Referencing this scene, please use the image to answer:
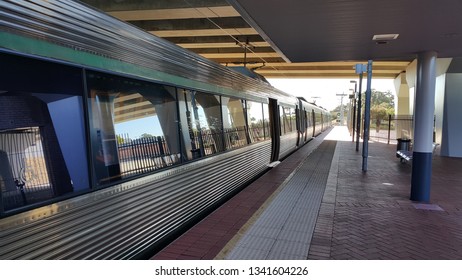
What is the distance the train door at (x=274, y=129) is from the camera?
1210cm

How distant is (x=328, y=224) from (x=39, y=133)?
410cm

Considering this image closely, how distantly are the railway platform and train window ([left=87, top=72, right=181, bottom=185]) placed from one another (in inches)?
43.5

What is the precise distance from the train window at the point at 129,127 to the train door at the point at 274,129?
24.0ft

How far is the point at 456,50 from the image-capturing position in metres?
6.82

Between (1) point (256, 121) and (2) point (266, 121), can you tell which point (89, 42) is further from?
(2) point (266, 121)

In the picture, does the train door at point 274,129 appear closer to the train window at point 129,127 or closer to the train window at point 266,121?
the train window at point 266,121

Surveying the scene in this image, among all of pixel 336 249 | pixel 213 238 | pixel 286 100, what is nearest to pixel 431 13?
pixel 336 249

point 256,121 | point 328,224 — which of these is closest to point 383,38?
point 328,224

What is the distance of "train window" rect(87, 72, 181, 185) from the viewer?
346 cm

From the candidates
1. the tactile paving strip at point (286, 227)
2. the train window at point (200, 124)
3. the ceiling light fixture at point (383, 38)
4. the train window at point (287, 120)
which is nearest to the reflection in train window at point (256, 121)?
the tactile paving strip at point (286, 227)

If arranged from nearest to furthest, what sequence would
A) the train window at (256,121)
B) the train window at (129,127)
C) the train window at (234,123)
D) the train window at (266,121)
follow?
the train window at (129,127), the train window at (234,123), the train window at (256,121), the train window at (266,121)

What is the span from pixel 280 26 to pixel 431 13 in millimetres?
2119

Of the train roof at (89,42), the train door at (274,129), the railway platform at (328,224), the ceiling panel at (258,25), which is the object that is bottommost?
the railway platform at (328,224)

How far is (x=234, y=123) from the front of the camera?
799 centimetres
